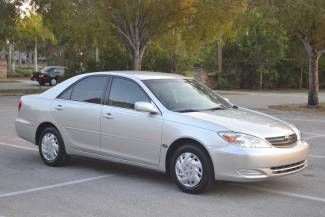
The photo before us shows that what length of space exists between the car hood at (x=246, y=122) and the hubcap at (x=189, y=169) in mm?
508

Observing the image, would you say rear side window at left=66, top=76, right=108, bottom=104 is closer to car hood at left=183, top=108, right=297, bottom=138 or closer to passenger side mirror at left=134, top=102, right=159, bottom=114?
passenger side mirror at left=134, top=102, right=159, bottom=114

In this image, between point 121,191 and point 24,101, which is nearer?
point 121,191

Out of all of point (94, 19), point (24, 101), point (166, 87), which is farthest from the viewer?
point (94, 19)

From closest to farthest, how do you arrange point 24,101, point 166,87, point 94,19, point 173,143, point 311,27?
point 173,143 → point 166,87 → point 24,101 → point 311,27 → point 94,19

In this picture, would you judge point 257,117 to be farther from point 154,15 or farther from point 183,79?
point 154,15

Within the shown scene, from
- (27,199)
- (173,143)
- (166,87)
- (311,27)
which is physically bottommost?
(27,199)

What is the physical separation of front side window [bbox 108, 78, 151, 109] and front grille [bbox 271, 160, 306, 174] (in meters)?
1.94

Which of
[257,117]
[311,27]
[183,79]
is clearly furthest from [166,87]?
[311,27]

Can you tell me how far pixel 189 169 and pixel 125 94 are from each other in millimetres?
1619

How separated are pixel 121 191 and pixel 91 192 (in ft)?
1.23

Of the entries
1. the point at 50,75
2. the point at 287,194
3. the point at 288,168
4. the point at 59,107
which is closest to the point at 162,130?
the point at 288,168

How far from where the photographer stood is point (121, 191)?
7.51 metres

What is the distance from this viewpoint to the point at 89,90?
29.1 ft

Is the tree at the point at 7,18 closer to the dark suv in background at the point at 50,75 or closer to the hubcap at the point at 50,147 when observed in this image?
the dark suv in background at the point at 50,75
